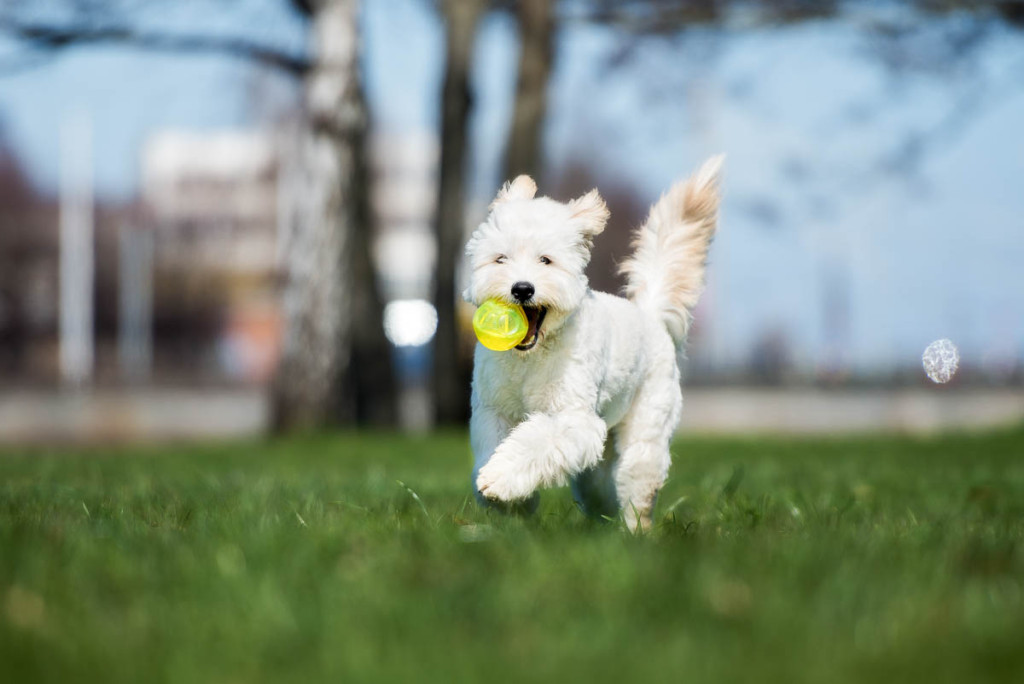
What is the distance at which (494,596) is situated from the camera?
2.55 meters

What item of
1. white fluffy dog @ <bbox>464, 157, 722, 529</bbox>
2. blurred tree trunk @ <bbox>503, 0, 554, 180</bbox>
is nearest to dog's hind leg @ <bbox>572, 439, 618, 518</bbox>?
white fluffy dog @ <bbox>464, 157, 722, 529</bbox>

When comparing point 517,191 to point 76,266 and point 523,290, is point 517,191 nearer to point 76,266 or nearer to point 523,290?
point 523,290

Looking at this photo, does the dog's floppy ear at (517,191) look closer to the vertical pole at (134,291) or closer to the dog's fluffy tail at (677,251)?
the dog's fluffy tail at (677,251)

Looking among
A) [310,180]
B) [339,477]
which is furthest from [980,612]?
[310,180]

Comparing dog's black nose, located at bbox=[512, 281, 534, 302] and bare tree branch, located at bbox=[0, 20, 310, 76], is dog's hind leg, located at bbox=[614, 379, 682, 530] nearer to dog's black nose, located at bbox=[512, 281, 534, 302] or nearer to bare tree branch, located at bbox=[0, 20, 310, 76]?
dog's black nose, located at bbox=[512, 281, 534, 302]

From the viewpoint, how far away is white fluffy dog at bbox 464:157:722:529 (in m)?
4.12

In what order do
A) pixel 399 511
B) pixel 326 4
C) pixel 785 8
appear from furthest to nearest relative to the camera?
pixel 785 8, pixel 326 4, pixel 399 511

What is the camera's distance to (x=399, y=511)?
14.6 ft

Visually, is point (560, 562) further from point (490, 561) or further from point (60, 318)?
point (60, 318)

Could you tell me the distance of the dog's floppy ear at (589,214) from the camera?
4.55 metres

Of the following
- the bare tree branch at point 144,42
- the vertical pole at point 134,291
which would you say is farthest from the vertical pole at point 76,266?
the bare tree branch at point 144,42

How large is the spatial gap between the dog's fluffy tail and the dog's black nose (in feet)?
4.27

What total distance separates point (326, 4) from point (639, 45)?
181 inches

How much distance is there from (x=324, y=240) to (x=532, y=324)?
10.9 meters
